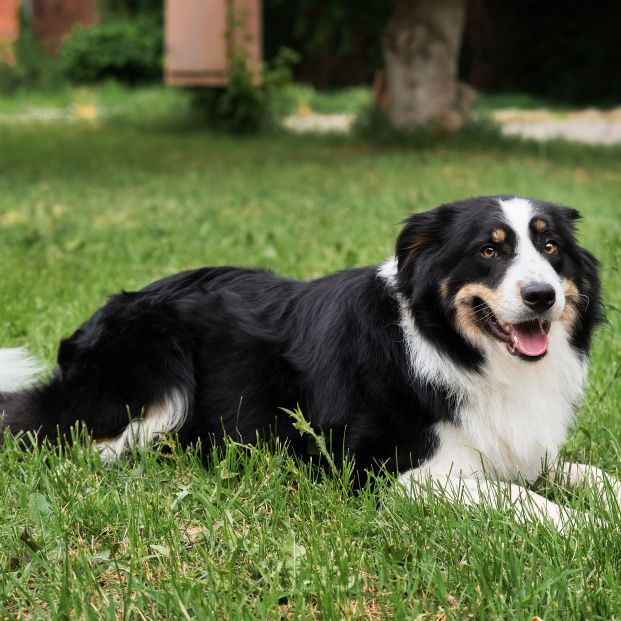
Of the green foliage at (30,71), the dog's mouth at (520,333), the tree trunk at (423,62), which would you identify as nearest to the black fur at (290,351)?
the dog's mouth at (520,333)

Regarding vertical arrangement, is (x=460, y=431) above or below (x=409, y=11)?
below

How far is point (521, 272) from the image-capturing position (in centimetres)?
300

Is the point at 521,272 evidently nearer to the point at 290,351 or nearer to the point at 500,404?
the point at 500,404

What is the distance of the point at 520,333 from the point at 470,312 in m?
0.18

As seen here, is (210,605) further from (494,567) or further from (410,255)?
(410,255)

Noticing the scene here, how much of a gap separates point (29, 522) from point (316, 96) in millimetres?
22476

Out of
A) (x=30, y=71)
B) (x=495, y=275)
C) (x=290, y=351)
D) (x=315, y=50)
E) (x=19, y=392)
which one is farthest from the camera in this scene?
(x=30, y=71)

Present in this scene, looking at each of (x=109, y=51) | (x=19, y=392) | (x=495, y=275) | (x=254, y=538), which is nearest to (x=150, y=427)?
(x=19, y=392)

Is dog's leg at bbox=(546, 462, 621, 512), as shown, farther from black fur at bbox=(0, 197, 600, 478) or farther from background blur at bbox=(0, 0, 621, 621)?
black fur at bbox=(0, 197, 600, 478)

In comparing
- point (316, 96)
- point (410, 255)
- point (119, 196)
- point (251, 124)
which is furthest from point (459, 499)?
point (316, 96)

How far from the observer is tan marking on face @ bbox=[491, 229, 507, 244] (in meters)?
3.08

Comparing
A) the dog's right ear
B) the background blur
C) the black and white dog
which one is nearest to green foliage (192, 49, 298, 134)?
the background blur

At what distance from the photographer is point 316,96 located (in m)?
24.5

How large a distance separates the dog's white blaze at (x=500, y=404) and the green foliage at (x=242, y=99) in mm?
13884
